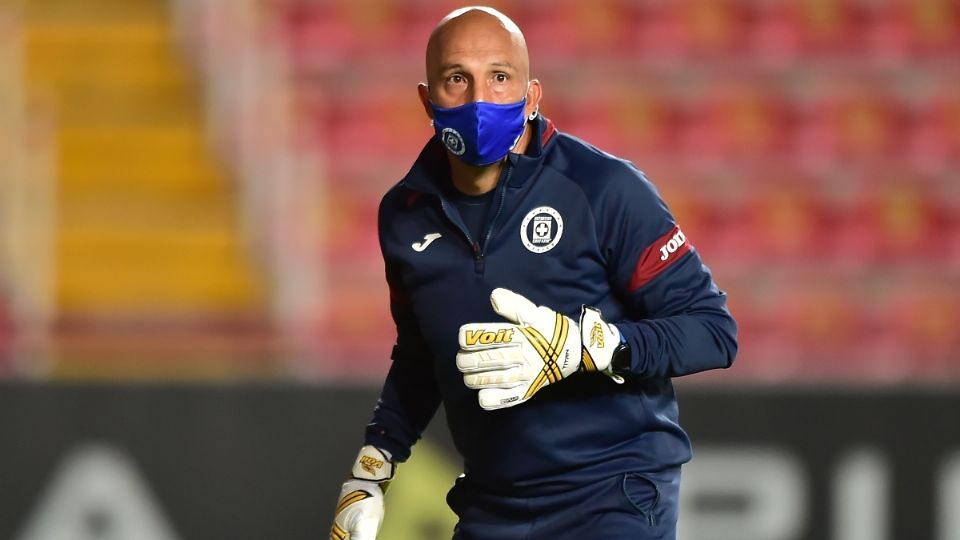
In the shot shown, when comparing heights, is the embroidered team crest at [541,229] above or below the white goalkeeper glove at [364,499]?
above

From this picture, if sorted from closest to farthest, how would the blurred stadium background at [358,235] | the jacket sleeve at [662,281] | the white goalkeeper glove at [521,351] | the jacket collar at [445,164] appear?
the white goalkeeper glove at [521,351], the jacket sleeve at [662,281], the jacket collar at [445,164], the blurred stadium background at [358,235]

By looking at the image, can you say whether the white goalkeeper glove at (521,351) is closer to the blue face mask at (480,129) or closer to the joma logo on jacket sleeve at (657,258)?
the joma logo on jacket sleeve at (657,258)

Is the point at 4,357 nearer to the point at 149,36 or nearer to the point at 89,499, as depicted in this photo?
the point at 89,499

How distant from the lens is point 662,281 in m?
2.76

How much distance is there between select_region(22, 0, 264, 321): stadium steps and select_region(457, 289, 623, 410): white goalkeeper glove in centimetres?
425

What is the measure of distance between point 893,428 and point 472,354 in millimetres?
2674

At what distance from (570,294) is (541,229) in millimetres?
130

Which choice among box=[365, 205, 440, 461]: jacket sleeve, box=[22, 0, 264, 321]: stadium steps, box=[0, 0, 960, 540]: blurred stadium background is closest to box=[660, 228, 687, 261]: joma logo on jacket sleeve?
box=[365, 205, 440, 461]: jacket sleeve

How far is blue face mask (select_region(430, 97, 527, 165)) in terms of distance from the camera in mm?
2746

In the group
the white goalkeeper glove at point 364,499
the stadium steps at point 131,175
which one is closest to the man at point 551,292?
the white goalkeeper glove at point 364,499

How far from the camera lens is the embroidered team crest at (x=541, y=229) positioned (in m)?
2.78

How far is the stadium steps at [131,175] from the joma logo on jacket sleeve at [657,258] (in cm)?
423

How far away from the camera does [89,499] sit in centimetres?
494

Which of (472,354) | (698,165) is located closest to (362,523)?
(472,354)
